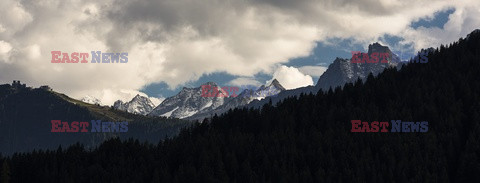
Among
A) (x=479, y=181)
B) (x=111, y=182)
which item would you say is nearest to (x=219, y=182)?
(x=111, y=182)

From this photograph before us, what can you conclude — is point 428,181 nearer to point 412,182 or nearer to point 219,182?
point 412,182

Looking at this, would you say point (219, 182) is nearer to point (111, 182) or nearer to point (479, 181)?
point (111, 182)

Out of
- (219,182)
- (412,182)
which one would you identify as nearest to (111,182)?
(219,182)

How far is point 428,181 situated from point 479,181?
60.6 feet

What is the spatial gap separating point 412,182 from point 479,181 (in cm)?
2390

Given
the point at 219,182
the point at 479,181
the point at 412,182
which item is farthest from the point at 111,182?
the point at 479,181

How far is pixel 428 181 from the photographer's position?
198 metres

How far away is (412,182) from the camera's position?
652ft

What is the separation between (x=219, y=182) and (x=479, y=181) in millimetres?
92554

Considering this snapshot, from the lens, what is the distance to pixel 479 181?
19888 centimetres

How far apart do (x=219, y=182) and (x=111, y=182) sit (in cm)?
3844

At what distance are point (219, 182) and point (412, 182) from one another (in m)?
68.7

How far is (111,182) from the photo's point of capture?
199 m

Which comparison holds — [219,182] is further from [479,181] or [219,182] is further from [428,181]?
[479,181]
